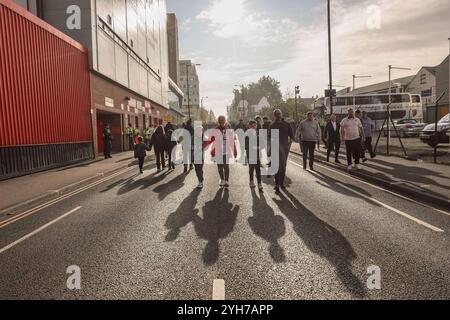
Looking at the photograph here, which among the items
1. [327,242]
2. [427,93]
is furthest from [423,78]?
[327,242]

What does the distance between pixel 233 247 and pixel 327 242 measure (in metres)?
1.27

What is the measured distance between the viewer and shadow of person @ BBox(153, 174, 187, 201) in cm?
869

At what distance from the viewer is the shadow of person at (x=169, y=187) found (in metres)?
8.69

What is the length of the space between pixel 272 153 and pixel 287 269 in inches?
234

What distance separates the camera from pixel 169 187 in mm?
9789

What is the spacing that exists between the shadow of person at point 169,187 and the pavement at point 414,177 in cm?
542

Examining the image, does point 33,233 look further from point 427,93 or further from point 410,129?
point 427,93

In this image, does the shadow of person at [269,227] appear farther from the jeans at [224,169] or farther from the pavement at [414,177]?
the pavement at [414,177]

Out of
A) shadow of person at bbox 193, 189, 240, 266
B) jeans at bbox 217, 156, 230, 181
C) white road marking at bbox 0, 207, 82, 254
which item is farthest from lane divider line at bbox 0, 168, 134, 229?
jeans at bbox 217, 156, 230, 181

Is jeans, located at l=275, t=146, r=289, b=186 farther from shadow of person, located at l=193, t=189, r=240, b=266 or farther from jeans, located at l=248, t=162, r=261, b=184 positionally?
shadow of person, located at l=193, t=189, r=240, b=266

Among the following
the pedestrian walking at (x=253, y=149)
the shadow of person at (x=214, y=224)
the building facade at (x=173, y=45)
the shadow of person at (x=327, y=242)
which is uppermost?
the building facade at (x=173, y=45)

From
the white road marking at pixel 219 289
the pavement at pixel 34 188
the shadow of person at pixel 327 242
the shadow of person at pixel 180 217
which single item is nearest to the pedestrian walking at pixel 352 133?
the shadow of person at pixel 327 242

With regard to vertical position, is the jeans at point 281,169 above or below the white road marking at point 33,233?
above

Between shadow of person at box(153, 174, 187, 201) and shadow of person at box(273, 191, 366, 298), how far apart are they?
10.0 ft
